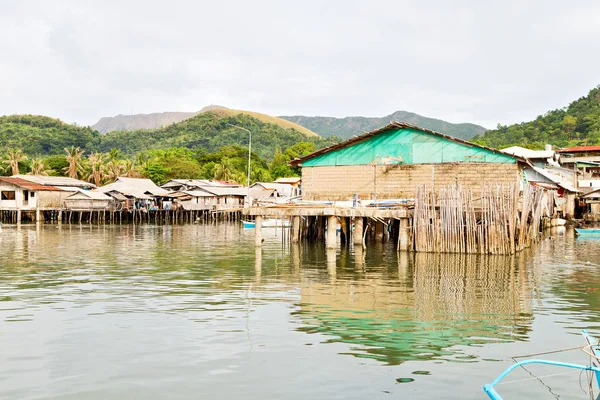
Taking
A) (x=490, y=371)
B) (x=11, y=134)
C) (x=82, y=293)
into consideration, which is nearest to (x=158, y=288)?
(x=82, y=293)

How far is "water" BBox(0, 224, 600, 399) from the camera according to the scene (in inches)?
344

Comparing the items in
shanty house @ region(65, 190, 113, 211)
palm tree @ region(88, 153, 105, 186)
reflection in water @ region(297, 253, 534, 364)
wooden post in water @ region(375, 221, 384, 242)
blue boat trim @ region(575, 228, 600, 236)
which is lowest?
reflection in water @ region(297, 253, 534, 364)

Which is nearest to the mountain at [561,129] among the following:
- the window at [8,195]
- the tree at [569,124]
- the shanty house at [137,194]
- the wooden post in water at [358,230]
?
the tree at [569,124]

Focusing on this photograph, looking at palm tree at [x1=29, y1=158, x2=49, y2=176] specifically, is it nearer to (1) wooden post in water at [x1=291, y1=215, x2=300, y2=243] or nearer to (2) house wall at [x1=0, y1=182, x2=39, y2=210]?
(2) house wall at [x1=0, y1=182, x2=39, y2=210]

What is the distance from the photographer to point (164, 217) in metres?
68.4

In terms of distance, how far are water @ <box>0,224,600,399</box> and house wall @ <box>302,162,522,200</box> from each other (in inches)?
226

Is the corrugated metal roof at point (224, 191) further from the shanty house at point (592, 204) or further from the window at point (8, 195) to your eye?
the shanty house at point (592, 204)

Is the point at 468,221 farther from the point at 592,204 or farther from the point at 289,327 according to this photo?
the point at 592,204

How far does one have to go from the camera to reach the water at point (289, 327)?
8727mm

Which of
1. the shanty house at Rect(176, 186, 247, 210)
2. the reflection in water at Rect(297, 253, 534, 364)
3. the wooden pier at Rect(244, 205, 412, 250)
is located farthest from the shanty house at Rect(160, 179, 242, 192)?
the reflection in water at Rect(297, 253, 534, 364)

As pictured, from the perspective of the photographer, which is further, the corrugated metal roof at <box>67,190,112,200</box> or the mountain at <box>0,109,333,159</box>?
the mountain at <box>0,109,333,159</box>

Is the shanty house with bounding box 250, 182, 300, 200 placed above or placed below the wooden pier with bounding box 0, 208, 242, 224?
above

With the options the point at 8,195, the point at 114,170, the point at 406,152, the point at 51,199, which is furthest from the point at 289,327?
the point at 114,170

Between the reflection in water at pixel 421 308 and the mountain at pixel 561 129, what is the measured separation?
236 ft
